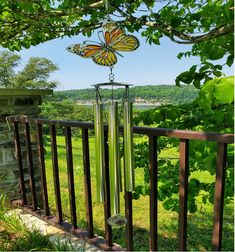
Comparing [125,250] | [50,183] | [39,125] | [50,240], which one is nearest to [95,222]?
[50,240]

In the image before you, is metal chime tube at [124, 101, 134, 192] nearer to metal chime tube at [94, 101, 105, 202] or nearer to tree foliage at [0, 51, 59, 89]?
metal chime tube at [94, 101, 105, 202]

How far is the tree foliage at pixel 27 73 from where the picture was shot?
69.1ft

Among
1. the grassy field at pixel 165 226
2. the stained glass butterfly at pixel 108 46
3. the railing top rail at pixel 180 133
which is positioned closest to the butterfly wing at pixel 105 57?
the stained glass butterfly at pixel 108 46

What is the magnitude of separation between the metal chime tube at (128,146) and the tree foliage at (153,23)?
0.42 meters

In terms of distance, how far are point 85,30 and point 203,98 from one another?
221cm

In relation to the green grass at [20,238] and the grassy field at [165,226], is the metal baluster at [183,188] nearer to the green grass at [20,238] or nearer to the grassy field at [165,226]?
the grassy field at [165,226]

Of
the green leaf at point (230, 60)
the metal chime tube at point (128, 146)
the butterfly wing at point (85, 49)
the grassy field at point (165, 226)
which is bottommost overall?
the grassy field at point (165, 226)

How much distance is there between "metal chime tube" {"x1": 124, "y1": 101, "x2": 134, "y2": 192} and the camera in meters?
1.57

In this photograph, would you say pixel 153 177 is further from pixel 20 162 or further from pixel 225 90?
pixel 20 162

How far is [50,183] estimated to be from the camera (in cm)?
454

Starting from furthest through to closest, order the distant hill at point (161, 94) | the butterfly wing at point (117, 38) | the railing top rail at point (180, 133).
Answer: the distant hill at point (161, 94) → the butterfly wing at point (117, 38) → the railing top rail at point (180, 133)

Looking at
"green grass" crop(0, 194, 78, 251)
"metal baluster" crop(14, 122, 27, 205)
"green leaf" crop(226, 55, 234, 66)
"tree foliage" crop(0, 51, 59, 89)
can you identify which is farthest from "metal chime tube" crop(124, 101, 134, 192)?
"tree foliage" crop(0, 51, 59, 89)

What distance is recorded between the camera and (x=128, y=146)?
1657mm

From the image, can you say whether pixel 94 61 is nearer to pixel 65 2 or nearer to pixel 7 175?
pixel 65 2
